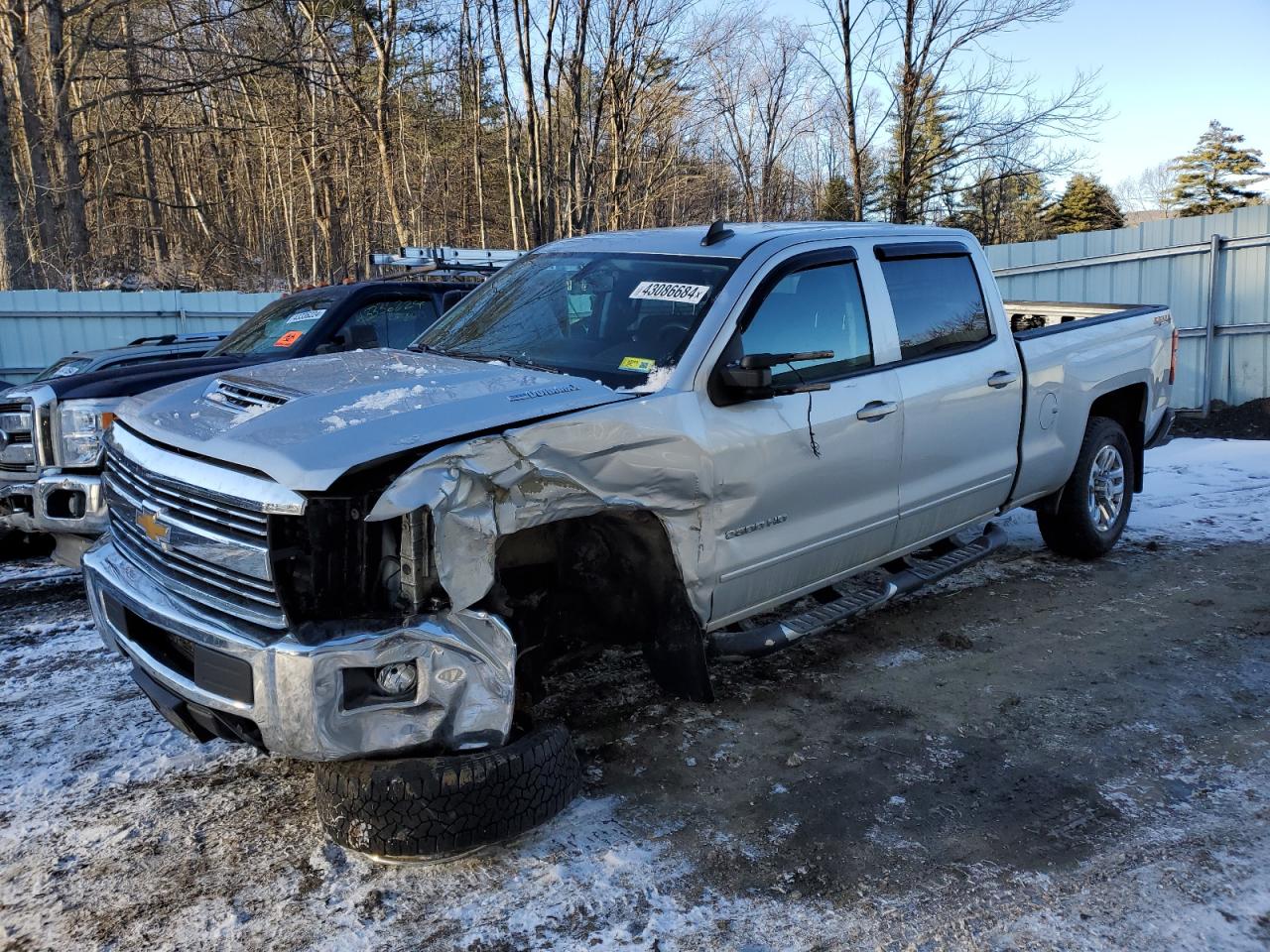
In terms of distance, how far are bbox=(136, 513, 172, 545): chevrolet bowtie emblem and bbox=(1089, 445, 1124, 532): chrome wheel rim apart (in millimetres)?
5116

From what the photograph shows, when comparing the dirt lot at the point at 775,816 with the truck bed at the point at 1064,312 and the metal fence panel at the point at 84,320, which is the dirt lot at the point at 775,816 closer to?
the truck bed at the point at 1064,312

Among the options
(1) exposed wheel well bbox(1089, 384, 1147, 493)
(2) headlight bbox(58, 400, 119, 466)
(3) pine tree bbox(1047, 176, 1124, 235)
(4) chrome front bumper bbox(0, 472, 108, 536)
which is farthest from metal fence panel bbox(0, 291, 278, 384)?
(3) pine tree bbox(1047, 176, 1124, 235)

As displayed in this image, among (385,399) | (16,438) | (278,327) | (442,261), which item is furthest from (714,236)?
(442,261)

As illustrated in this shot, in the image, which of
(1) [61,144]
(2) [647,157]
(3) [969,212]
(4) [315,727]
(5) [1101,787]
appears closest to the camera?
(4) [315,727]

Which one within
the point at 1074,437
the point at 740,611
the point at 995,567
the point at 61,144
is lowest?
the point at 995,567

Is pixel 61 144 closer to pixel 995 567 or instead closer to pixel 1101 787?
pixel 995 567

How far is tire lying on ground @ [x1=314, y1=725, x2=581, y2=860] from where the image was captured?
2.60 metres

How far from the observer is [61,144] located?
1781 centimetres

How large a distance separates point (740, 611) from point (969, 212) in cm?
4436

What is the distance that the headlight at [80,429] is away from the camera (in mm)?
5219

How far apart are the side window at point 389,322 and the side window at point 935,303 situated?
378cm

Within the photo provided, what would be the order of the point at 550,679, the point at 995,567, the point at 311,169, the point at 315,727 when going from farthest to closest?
the point at 311,169
the point at 995,567
the point at 550,679
the point at 315,727

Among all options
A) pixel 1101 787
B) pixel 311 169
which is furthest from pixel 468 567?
pixel 311 169

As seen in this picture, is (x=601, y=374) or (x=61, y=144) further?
(x=61, y=144)
